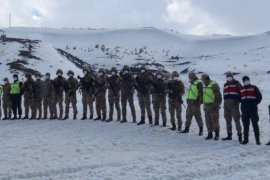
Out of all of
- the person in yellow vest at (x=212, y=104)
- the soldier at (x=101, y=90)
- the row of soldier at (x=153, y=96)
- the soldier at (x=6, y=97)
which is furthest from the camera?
the soldier at (x=6, y=97)

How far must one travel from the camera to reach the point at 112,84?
16.1 meters

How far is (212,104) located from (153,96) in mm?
2564

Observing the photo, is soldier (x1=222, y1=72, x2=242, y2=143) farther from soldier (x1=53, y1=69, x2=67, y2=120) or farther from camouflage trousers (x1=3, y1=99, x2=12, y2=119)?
camouflage trousers (x1=3, y1=99, x2=12, y2=119)

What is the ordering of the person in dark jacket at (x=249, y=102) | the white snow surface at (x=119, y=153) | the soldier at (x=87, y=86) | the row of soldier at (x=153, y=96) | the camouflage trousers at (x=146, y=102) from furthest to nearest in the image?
the soldier at (x=87, y=86) < the camouflage trousers at (x=146, y=102) < the row of soldier at (x=153, y=96) < the person in dark jacket at (x=249, y=102) < the white snow surface at (x=119, y=153)

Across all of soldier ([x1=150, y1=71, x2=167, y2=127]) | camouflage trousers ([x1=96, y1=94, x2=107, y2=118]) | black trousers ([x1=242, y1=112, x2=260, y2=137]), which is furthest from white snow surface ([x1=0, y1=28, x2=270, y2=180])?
soldier ([x1=150, y1=71, x2=167, y2=127])

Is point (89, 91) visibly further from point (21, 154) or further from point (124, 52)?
point (124, 52)

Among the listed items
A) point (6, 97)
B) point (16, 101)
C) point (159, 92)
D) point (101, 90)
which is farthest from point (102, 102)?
point (6, 97)

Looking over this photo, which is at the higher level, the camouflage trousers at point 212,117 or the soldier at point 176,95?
the soldier at point 176,95

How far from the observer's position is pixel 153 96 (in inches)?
598

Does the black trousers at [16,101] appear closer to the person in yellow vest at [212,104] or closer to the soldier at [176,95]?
the soldier at [176,95]

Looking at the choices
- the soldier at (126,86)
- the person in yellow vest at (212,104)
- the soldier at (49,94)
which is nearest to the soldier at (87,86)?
the soldier at (49,94)

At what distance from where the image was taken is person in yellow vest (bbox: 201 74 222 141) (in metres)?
13.1

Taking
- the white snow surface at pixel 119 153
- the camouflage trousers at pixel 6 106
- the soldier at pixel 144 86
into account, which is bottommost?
the white snow surface at pixel 119 153

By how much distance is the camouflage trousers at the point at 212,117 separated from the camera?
1309 cm
